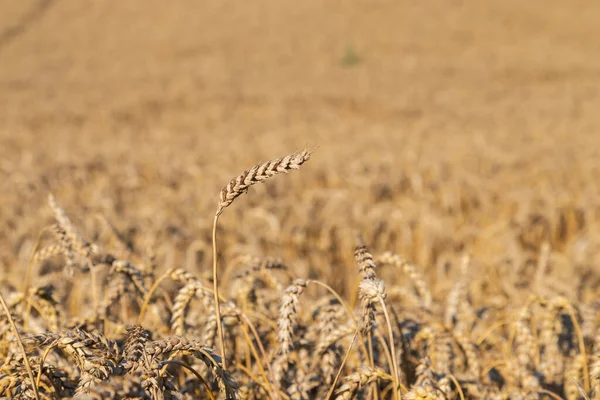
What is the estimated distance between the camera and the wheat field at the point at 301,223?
58.7 inches

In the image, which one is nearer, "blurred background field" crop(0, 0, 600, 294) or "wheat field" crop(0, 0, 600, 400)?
"wheat field" crop(0, 0, 600, 400)

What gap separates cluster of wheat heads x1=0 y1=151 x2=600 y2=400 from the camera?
3.73 feet

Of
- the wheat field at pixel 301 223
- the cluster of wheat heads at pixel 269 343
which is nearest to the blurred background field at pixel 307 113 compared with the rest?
the wheat field at pixel 301 223

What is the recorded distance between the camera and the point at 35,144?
30.9 ft

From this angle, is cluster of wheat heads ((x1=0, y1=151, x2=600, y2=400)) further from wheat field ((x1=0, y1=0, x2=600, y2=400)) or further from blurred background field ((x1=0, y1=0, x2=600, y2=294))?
blurred background field ((x1=0, y1=0, x2=600, y2=294))

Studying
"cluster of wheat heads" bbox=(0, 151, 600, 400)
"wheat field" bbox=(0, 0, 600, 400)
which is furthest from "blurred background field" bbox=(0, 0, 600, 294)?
"cluster of wheat heads" bbox=(0, 151, 600, 400)

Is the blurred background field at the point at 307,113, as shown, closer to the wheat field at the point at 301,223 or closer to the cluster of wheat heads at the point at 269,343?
the wheat field at the point at 301,223

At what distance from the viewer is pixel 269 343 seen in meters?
2.10

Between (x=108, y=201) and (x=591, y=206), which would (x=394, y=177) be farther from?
(x=108, y=201)

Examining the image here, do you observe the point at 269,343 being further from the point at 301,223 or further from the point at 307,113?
the point at 307,113

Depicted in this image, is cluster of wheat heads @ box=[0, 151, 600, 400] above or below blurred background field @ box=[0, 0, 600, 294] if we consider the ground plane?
below

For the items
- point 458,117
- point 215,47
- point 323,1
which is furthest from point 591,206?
point 323,1

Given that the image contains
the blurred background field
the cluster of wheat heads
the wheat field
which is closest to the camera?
the cluster of wheat heads

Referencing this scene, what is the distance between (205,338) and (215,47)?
23210mm
